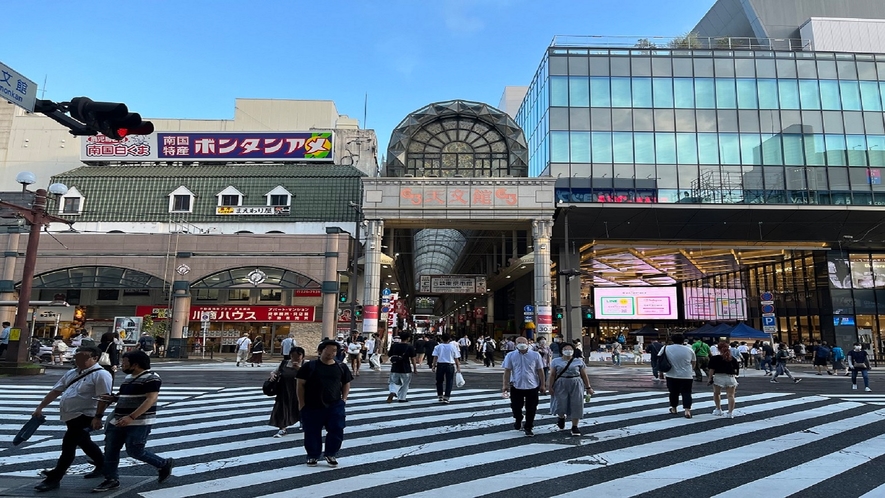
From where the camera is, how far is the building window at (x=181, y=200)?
34562mm

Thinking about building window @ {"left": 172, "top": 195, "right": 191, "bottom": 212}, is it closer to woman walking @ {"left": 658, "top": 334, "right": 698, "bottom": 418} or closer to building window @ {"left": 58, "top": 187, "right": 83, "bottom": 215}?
building window @ {"left": 58, "top": 187, "right": 83, "bottom": 215}

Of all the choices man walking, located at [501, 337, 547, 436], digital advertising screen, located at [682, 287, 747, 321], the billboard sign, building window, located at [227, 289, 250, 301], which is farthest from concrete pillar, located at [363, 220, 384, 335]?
digital advertising screen, located at [682, 287, 747, 321]

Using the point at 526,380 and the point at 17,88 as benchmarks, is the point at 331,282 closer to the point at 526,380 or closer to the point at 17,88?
the point at 526,380

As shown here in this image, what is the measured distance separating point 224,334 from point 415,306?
2405 inches

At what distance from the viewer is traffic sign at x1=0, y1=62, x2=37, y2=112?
6988mm

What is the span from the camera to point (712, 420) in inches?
418

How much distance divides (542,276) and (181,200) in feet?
79.2

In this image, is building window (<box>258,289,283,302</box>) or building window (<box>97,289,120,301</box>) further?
building window (<box>97,289,120,301</box>)

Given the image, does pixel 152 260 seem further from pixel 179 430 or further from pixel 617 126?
pixel 617 126

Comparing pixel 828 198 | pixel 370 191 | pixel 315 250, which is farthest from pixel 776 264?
pixel 315 250

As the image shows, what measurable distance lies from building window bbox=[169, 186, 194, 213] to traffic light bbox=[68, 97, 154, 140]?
2943 cm

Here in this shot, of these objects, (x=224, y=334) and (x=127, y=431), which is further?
(x=224, y=334)

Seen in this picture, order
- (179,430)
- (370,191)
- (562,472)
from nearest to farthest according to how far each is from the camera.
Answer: (562,472) → (179,430) → (370,191)

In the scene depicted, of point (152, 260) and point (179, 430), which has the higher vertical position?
point (152, 260)
